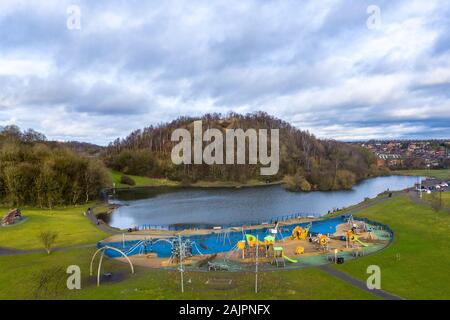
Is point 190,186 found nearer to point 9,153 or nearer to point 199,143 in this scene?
point 199,143

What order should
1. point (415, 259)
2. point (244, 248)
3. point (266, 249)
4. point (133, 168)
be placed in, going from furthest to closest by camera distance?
point (133, 168), point (244, 248), point (266, 249), point (415, 259)

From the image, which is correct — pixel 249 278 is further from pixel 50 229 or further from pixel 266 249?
pixel 50 229

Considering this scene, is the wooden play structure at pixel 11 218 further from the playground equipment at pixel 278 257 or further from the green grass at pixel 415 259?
the green grass at pixel 415 259

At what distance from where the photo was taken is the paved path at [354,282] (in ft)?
76.2

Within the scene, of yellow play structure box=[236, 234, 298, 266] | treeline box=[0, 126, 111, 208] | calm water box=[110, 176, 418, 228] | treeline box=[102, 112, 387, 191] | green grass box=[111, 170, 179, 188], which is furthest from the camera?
green grass box=[111, 170, 179, 188]

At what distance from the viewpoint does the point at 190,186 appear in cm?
12862

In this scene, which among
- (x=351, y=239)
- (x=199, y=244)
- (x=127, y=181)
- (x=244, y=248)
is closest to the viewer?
(x=244, y=248)

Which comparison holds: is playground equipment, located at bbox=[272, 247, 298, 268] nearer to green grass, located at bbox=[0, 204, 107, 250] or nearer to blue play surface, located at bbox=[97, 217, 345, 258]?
blue play surface, located at bbox=[97, 217, 345, 258]

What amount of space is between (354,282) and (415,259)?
836 centimetres

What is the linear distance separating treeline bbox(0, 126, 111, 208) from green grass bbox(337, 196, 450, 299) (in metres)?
56.3

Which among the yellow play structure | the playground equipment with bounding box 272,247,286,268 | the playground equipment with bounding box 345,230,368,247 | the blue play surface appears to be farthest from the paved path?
the playground equipment with bounding box 345,230,368,247

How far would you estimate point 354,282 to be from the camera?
26.0 metres

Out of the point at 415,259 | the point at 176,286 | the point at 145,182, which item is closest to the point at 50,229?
the point at 176,286

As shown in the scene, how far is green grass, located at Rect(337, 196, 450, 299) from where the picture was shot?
24.6 meters
